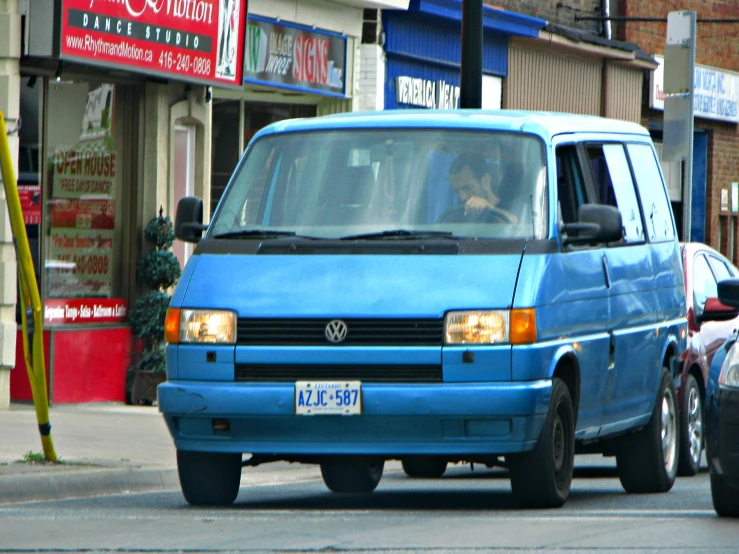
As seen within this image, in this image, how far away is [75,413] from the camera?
588 inches

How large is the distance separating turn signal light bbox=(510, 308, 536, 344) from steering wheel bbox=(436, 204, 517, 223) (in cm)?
70

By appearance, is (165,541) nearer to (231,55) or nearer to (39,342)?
(39,342)

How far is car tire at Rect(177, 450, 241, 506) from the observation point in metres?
9.09

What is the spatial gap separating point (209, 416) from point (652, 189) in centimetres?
382

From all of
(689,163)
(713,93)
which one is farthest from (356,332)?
(713,93)

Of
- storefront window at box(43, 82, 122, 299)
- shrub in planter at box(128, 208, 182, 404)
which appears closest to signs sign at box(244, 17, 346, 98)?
storefront window at box(43, 82, 122, 299)

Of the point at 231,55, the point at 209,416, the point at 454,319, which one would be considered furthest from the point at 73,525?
the point at 231,55

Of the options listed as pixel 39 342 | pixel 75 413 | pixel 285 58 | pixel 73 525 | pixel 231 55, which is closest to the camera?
pixel 73 525

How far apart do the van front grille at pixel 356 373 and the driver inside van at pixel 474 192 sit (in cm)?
97

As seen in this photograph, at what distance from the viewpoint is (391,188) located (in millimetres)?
9250

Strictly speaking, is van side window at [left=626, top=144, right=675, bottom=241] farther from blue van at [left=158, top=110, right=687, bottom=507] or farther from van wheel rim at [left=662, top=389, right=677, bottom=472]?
van wheel rim at [left=662, top=389, right=677, bottom=472]

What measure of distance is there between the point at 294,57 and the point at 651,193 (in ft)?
30.0

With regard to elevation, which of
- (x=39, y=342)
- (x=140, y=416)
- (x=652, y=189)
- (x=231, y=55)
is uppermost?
(x=231, y=55)

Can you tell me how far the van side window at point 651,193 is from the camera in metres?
11.0
